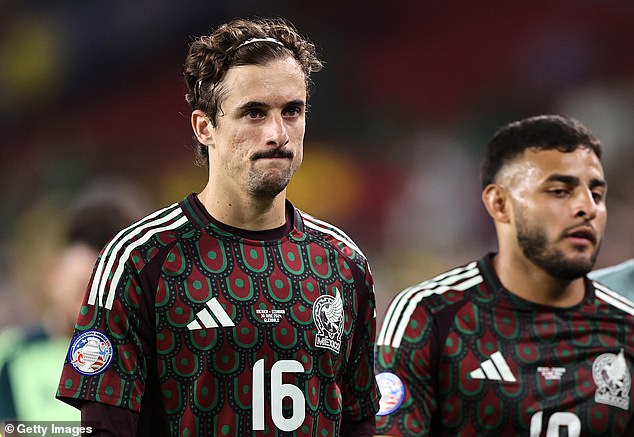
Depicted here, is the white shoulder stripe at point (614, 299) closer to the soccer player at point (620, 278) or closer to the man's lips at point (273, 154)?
the soccer player at point (620, 278)

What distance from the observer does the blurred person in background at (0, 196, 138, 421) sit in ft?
13.2

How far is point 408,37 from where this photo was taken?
836 centimetres

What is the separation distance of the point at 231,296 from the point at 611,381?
4.85 feet

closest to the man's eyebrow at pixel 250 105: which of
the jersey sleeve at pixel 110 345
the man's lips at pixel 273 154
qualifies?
the man's lips at pixel 273 154

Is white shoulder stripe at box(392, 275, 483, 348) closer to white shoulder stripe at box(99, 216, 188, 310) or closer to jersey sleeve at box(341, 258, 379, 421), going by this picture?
jersey sleeve at box(341, 258, 379, 421)

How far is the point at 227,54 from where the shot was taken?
263 cm

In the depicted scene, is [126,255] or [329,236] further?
[329,236]

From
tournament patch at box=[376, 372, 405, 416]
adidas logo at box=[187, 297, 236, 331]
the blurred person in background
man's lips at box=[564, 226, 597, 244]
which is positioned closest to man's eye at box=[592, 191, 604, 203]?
man's lips at box=[564, 226, 597, 244]

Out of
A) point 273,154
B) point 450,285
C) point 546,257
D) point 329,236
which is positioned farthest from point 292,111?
point 546,257

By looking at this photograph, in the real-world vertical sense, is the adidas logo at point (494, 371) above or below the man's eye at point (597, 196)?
below

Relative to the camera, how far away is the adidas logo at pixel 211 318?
251 centimetres

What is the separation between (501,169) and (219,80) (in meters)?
1.43

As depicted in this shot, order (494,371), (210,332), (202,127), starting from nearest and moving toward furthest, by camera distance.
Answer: (210,332)
(202,127)
(494,371)

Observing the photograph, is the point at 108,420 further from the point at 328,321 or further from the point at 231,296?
the point at 328,321
